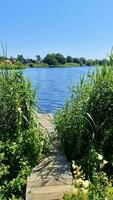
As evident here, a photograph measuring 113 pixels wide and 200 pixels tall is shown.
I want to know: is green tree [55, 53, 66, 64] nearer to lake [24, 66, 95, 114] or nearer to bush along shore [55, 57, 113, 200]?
lake [24, 66, 95, 114]

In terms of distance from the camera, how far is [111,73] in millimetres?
7098

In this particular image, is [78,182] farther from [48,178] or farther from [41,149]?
[41,149]

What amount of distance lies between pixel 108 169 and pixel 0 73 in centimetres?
309

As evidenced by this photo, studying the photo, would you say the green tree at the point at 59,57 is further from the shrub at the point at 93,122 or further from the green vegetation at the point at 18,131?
the shrub at the point at 93,122

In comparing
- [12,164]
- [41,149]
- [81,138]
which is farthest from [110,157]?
[12,164]

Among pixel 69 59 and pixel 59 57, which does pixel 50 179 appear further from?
pixel 69 59

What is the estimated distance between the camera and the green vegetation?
6617 mm

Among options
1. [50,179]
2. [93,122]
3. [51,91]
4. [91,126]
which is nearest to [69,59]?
[51,91]

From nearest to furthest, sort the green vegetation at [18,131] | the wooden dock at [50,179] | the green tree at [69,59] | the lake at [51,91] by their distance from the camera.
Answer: the wooden dock at [50,179], the green vegetation at [18,131], the lake at [51,91], the green tree at [69,59]

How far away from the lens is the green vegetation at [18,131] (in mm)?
6617

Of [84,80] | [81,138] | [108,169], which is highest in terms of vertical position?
[84,80]

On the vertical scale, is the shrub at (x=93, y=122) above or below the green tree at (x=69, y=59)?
above

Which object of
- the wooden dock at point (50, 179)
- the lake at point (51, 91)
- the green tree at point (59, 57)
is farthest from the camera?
the green tree at point (59, 57)

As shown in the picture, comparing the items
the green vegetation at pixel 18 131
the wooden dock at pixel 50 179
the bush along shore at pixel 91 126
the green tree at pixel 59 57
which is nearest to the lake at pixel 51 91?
the green vegetation at pixel 18 131
